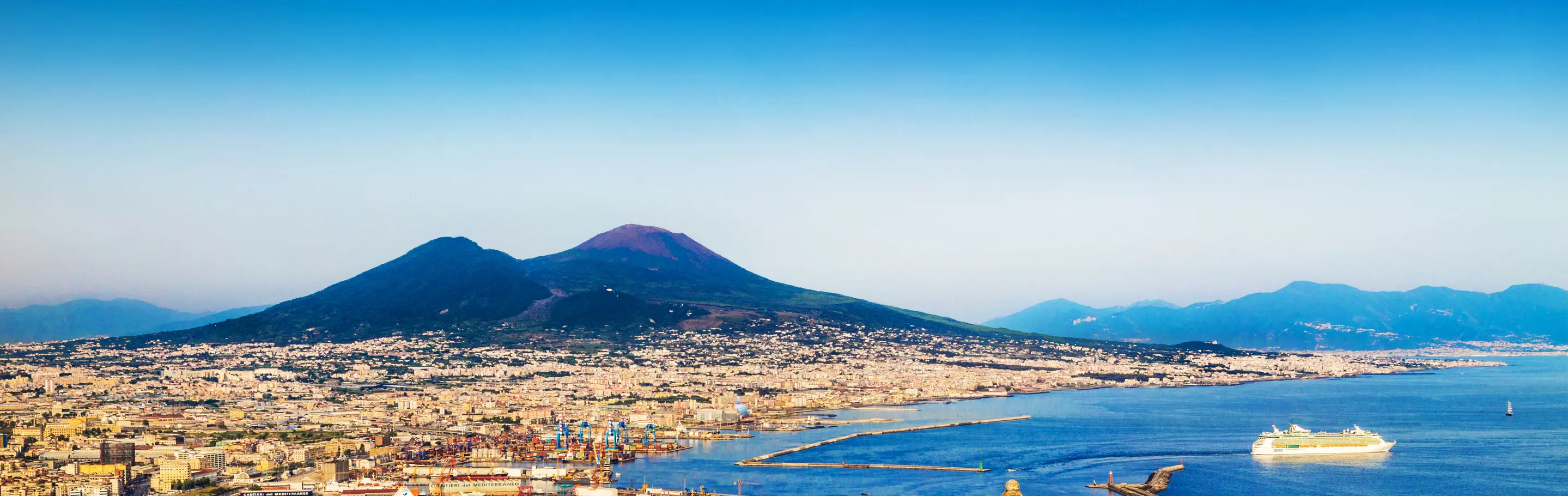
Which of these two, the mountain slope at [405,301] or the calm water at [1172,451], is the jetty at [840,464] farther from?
the mountain slope at [405,301]

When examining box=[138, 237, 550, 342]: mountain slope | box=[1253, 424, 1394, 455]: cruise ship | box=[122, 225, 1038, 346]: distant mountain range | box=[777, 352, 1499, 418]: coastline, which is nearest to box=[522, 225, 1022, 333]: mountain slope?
box=[122, 225, 1038, 346]: distant mountain range

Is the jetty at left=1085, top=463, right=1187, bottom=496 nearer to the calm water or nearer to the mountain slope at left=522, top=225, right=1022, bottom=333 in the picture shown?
the calm water

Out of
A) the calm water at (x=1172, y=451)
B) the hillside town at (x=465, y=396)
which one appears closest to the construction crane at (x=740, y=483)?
the calm water at (x=1172, y=451)

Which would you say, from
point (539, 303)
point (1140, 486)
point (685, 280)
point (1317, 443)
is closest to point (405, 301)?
point (539, 303)

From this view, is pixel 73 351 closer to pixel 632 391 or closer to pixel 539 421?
pixel 632 391

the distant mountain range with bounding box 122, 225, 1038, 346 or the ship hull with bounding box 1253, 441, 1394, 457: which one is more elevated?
the distant mountain range with bounding box 122, 225, 1038, 346

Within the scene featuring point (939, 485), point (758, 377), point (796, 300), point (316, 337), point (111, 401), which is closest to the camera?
point (939, 485)

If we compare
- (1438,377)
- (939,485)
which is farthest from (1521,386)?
(939,485)
